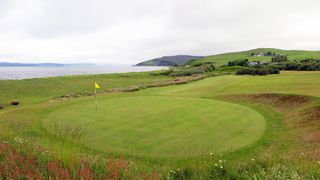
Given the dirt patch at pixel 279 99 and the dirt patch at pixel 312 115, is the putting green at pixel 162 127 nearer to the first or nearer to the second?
the dirt patch at pixel 312 115

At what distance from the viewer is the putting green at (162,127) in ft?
34.2

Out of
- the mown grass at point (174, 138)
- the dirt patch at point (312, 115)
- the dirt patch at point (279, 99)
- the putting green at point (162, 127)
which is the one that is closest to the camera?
the mown grass at point (174, 138)

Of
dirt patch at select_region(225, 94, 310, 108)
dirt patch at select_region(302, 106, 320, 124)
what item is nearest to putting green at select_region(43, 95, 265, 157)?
dirt patch at select_region(302, 106, 320, 124)

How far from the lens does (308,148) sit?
10.7 meters

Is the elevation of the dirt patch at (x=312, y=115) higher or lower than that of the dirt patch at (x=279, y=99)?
lower

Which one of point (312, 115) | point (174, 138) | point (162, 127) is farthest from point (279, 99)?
point (174, 138)

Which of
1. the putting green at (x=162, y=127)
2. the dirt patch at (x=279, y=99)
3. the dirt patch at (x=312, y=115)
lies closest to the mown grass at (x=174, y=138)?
the putting green at (x=162, y=127)

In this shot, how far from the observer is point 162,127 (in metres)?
12.8

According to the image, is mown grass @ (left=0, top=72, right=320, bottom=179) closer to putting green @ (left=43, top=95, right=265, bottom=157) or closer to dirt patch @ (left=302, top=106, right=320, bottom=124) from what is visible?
→ putting green @ (left=43, top=95, right=265, bottom=157)

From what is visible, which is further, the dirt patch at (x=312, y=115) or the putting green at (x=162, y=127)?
the dirt patch at (x=312, y=115)

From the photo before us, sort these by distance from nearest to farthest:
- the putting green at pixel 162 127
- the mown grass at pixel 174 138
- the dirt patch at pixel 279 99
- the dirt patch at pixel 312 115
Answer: the mown grass at pixel 174 138, the putting green at pixel 162 127, the dirt patch at pixel 312 115, the dirt patch at pixel 279 99

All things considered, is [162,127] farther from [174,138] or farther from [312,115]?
[312,115]

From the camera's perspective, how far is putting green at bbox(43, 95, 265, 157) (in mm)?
10430

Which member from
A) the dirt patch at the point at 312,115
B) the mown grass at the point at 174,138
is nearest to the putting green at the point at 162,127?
the mown grass at the point at 174,138
